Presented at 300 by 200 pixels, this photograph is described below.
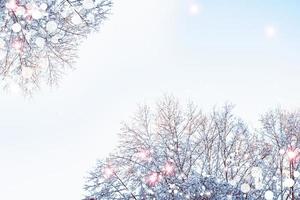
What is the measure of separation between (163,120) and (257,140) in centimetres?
429

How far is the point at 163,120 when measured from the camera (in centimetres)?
1742

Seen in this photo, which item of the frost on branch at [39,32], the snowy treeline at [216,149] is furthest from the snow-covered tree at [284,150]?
the frost on branch at [39,32]

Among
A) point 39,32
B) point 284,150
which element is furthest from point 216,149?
point 39,32

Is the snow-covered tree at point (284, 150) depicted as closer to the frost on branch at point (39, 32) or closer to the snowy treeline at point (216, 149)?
the snowy treeline at point (216, 149)

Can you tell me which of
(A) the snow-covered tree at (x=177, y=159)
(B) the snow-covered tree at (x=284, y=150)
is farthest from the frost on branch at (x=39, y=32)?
(B) the snow-covered tree at (x=284, y=150)

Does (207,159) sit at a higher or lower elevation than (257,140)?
lower

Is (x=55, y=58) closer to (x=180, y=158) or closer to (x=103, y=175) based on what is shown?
(x=103, y=175)

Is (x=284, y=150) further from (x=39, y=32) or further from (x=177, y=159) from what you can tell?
(x=39, y=32)

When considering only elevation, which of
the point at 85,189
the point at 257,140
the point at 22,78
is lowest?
the point at 85,189

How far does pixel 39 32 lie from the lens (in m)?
8.09

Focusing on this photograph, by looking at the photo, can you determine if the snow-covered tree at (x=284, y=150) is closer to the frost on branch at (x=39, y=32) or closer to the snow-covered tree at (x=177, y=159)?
the snow-covered tree at (x=177, y=159)

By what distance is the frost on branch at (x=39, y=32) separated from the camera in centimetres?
767

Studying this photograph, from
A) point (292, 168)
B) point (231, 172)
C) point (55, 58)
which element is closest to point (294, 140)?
point (292, 168)

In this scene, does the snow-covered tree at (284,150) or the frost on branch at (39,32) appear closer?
the frost on branch at (39,32)
